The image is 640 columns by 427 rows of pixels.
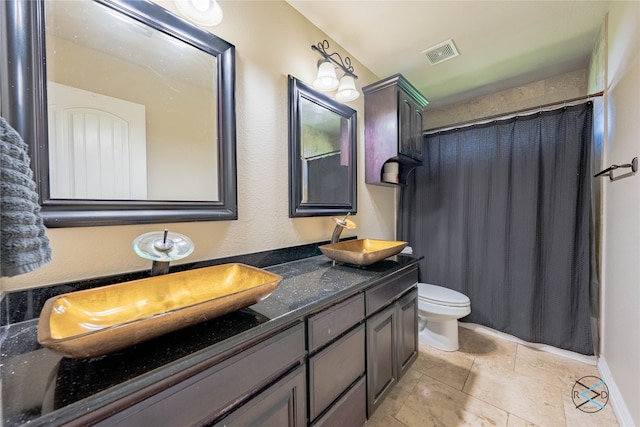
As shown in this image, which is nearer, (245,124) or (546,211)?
(245,124)

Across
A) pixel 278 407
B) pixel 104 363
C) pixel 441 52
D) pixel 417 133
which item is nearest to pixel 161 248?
pixel 104 363

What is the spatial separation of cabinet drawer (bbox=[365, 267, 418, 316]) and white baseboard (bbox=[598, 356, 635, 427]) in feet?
3.75

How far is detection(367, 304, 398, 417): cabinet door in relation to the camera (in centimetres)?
118

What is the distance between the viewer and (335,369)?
976 millimetres

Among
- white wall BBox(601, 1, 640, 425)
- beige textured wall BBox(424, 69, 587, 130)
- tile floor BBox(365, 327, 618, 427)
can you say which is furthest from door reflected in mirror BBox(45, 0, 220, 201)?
beige textured wall BBox(424, 69, 587, 130)

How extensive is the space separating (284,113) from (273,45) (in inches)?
15.3

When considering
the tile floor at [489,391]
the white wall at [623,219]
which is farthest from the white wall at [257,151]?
the white wall at [623,219]

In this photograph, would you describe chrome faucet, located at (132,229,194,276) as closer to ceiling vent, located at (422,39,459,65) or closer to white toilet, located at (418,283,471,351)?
white toilet, located at (418,283,471,351)

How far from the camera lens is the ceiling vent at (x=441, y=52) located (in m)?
1.78

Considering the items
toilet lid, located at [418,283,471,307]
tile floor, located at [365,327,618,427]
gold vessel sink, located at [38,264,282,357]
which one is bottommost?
tile floor, located at [365,327,618,427]

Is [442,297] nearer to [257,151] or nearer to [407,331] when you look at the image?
[407,331]

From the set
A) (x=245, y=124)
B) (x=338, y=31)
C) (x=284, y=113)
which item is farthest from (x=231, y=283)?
(x=338, y=31)

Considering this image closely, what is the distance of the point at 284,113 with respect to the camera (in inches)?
55.9

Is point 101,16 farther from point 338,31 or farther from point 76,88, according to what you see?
point 338,31
